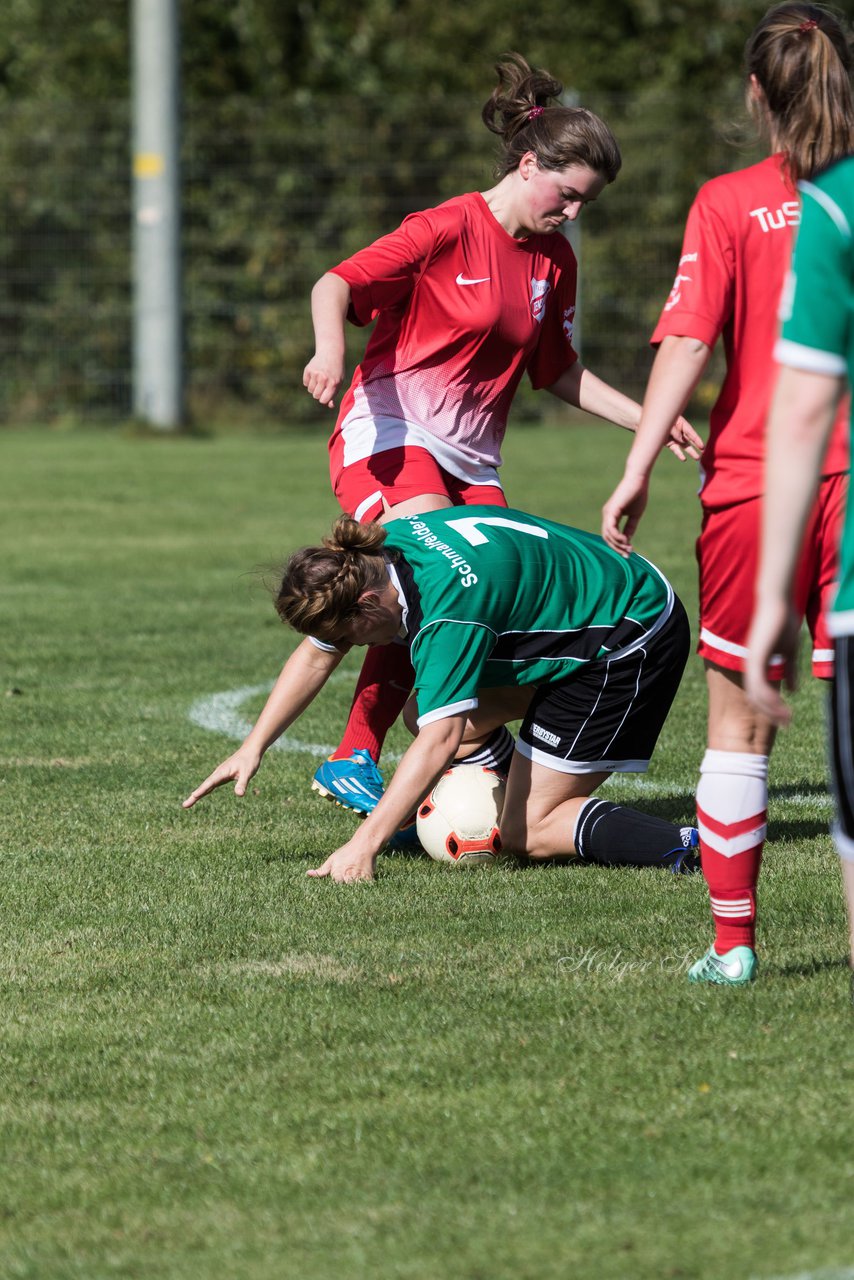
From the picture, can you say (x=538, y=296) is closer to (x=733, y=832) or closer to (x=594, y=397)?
(x=594, y=397)

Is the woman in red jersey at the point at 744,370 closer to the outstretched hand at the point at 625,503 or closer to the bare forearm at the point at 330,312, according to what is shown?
the outstretched hand at the point at 625,503

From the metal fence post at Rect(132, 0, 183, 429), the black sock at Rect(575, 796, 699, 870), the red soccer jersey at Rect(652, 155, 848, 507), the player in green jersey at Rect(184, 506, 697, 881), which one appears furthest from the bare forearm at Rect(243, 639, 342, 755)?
the metal fence post at Rect(132, 0, 183, 429)

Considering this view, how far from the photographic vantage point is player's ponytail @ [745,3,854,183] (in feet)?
11.6

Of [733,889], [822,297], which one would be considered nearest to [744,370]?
[733,889]

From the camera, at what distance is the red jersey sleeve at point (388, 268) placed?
5324mm

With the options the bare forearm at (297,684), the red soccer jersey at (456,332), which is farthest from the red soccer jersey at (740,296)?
the red soccer jersey at (456,332)

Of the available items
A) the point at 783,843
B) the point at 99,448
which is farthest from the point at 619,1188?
the point at 99,448

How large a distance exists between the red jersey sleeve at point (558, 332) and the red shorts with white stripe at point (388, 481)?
481 mm

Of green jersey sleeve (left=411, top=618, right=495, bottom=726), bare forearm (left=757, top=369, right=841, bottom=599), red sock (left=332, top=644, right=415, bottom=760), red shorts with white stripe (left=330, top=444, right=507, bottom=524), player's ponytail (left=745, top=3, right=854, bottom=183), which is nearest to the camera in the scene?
bare forearm (left=757, top=369, right=841, bottom=599)

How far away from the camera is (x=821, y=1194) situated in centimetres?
287

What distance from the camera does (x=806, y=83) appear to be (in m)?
3.54

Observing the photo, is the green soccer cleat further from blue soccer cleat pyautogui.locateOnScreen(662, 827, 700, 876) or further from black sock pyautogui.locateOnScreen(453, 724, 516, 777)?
black sock pyautogui.locateOnScreen(453, 724, 516, 777)

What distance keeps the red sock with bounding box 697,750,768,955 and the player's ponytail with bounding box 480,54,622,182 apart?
208 cm

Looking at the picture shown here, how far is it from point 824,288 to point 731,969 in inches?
→ 71.7
